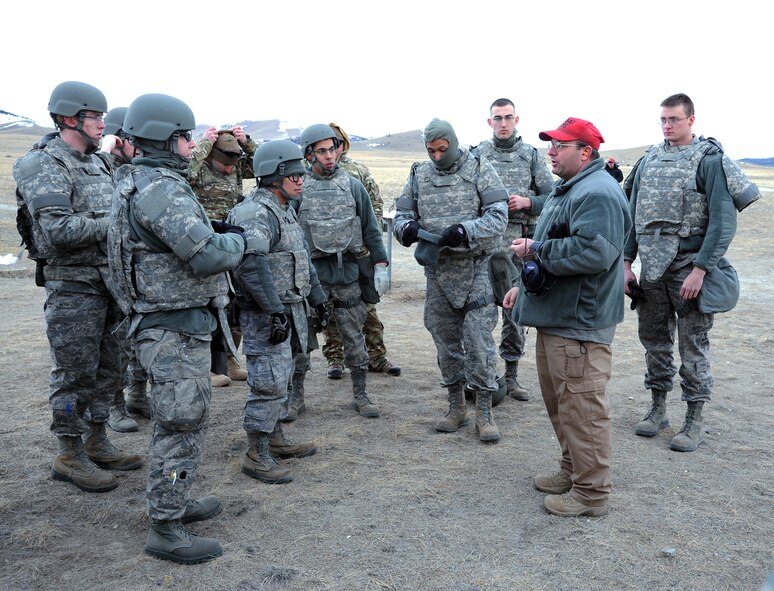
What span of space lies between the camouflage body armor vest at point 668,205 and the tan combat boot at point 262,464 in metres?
3.16

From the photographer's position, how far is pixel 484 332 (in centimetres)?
554

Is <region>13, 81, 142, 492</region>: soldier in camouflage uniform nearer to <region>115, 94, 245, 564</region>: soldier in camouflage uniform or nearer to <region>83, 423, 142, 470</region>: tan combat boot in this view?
<region>83, 423, 142, 470</region>: tan combat boot

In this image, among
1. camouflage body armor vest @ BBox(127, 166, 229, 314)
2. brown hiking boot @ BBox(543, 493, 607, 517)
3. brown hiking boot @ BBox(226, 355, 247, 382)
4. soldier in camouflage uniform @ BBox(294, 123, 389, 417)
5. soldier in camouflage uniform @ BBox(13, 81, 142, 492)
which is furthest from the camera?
brown hiking boot @ BBox(226, 355, 247, 382)

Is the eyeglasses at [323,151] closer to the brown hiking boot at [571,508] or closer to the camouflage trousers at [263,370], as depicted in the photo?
the camouflage trousers at [263,370]

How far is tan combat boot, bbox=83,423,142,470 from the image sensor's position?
4.95m

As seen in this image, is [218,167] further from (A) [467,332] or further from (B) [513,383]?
(B) [513,383]

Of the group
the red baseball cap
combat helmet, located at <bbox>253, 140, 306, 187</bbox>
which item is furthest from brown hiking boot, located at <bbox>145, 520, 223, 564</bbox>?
the red baseball cap

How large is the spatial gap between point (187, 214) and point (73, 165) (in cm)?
153

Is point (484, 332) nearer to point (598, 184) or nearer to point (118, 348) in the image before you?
point (598, 184)

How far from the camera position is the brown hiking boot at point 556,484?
4586 millimetres

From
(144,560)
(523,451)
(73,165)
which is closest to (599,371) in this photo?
(523,451)

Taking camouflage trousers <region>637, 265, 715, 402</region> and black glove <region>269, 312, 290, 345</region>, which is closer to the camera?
black glove <region>269, 312, 290, 345</region>

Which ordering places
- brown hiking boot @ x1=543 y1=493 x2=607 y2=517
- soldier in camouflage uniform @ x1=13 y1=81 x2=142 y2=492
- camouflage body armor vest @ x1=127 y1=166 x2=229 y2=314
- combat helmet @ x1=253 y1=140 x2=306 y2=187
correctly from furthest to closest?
combat helmet @ x1=253 y1=140 x2=306 y2=187 → soldier in camouflage uniform @ x1=13 y1=81 x2=142 y2=492 → brown hiking boot @ x1=543 y1=493 x2=607 y2=517 → camouflage body armor vest @ x1=127 y1=166 x2=229 y2=314

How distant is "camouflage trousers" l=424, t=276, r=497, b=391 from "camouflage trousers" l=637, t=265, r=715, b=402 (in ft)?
4.07
